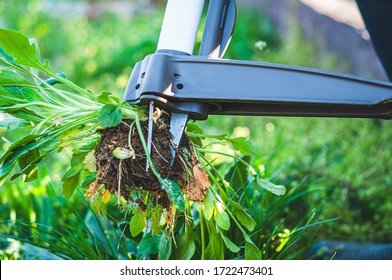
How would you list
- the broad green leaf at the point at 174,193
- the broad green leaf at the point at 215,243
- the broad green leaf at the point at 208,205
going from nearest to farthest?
the broad green leaf at the point at 174,193
the broad green leaf at the point at 208,205
the broad green leaf at the point at 215,243

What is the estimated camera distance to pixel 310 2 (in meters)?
4.13

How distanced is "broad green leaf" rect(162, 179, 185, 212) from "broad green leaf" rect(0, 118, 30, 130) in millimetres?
415

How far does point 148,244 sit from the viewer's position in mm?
1350

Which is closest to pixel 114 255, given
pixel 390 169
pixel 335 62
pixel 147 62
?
pixel 147 62

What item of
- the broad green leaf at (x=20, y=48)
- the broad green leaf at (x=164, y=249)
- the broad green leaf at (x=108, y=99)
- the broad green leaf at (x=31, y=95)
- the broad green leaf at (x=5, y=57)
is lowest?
the broad green leaf at (x=164, y=249)

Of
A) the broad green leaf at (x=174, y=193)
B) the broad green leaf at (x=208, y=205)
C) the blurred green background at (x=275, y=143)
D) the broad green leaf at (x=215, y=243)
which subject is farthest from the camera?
the blurred green background at (x=275, y=143)

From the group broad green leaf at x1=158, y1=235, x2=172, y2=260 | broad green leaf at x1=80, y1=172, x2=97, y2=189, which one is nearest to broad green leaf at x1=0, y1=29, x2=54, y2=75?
broad green leaf at x1=80, y1=172, x2=97, y2=189

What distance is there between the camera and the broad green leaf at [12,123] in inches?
50.7

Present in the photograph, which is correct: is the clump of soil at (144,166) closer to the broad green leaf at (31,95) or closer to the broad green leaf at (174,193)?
the broad green leaf at (174,193)

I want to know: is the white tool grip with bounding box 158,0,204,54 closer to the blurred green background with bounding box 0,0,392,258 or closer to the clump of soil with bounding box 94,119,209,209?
the clump of soil with bounding box 94,119,209,209

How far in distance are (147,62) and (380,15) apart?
2.56 ft

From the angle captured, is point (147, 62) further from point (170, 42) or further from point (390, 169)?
point (390, 169)

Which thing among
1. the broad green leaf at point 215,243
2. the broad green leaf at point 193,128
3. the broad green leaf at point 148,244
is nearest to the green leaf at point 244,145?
the broad green leaf at point 193,128

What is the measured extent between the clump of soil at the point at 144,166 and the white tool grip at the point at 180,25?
187 millimetres
